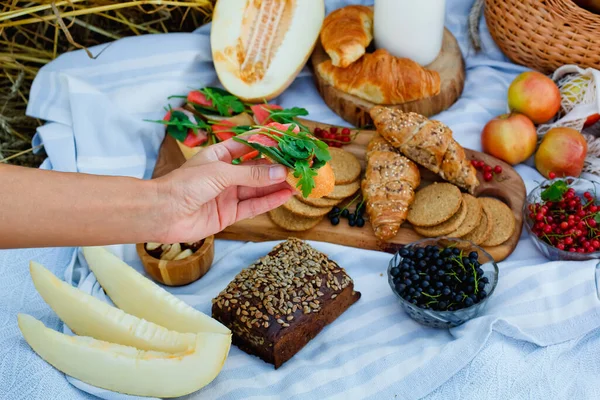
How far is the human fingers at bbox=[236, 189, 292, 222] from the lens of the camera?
2.02 m

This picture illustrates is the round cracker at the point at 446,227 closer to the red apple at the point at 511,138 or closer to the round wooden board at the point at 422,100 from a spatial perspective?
the red apple at the point at 511,138

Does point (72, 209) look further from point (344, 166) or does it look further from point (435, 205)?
point (435, 205)

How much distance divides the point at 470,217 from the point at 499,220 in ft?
0.39

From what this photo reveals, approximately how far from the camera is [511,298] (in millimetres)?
2100

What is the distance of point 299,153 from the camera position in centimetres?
178

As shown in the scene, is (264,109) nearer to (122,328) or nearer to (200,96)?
(200,96)

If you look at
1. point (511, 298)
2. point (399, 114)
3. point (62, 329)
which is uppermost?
point (399, 114)

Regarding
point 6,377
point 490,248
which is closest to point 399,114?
point 490,248

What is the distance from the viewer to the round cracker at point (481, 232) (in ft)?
7.45

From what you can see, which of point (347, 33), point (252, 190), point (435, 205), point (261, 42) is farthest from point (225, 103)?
point (435, 205)

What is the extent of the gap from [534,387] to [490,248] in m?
0.53

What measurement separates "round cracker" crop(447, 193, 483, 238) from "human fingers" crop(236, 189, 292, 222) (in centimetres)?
61

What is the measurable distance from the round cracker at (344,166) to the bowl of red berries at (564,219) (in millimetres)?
609

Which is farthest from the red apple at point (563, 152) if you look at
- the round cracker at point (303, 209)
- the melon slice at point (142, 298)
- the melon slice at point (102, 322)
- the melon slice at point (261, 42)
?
the melon slice at point (102, 322)
